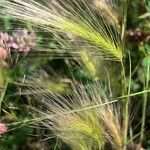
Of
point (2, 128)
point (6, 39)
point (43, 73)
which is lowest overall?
point (2, 128)

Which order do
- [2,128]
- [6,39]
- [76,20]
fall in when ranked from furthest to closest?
[6,39] < [2,128] < [76,20]

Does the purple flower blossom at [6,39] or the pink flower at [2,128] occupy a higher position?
the purple flower blossom at [6,39]

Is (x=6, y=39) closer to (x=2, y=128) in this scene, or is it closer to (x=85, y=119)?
(x=2, y=128)

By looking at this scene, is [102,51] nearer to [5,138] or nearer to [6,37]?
[6,37]

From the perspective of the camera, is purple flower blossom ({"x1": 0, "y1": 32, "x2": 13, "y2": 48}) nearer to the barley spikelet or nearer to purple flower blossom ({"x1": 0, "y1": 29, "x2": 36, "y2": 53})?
purple flower blossom ({"x1": 0, "y1": 29, "x2": 36, "y2": 53})

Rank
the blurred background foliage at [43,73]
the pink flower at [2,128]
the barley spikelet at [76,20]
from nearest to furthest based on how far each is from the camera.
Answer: the barley spikelet at [76,20]
the pink flower at [2,128]
the blurred background foliage at [43,73]

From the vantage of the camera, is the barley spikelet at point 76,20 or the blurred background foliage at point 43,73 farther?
the blurred background foliage at point 43,73

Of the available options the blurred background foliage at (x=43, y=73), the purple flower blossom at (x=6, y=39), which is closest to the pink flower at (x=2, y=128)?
the blurred background foliage at (x=43, y=73)

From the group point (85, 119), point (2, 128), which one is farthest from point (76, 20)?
point (2, 128)

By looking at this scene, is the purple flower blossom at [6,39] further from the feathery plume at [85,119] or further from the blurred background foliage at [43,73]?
the feathery plume at [85,119]


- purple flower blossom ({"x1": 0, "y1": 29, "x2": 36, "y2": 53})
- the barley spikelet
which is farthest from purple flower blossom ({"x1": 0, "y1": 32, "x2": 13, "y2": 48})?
the barley spikelet

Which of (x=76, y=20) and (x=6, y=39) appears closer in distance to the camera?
(x=76, y=20)
